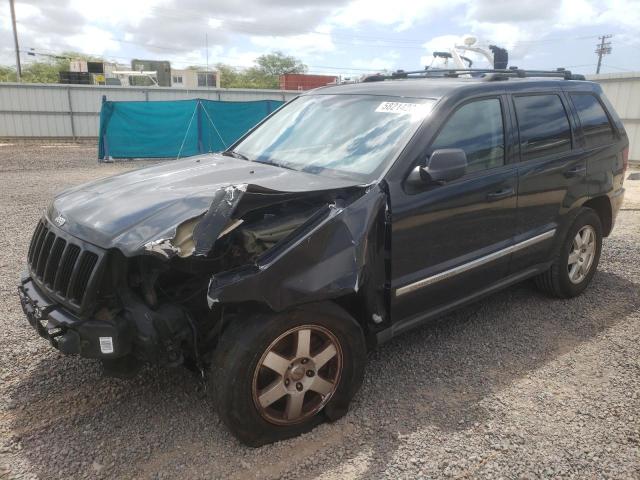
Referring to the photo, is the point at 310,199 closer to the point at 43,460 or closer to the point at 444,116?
the point at 444,116

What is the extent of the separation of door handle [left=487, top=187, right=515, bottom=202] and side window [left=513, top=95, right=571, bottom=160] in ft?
1.05

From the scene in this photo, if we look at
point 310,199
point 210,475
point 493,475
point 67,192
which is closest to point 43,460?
point 210,475

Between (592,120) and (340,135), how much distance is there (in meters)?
2.47

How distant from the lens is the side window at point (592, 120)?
455cm

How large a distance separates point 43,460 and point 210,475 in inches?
34.5

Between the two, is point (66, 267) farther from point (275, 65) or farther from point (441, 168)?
point (275, 65)

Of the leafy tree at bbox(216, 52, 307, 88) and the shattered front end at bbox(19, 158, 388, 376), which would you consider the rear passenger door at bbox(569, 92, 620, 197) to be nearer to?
the shattered front end at bbox(19, 158, 388, 376)

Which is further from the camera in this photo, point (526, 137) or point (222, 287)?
point (526, 137)

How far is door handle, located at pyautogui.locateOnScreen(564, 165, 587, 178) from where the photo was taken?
4.30 m

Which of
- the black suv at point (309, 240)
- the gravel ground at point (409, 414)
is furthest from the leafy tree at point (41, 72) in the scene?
the gravel ground at point (409, 414)

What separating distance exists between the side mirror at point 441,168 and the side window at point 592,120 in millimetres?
2004

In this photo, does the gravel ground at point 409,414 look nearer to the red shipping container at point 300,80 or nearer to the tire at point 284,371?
the tire at point 284,371

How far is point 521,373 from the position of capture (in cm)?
357

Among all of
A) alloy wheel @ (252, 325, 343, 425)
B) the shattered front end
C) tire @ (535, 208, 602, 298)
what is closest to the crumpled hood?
the shattered front end
